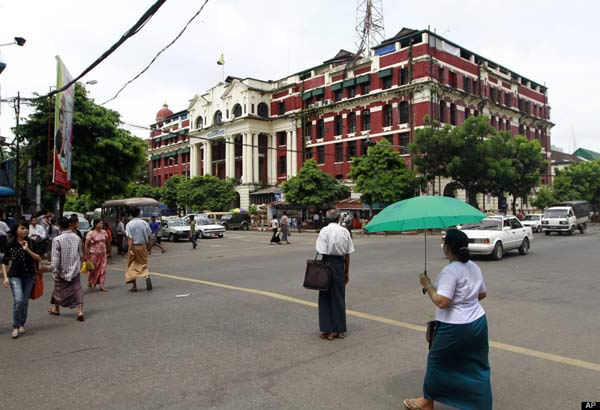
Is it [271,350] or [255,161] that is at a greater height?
[255,161]

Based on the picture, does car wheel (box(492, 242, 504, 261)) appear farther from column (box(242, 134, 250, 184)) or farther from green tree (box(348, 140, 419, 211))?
column (box(242, 134, 250, 184))

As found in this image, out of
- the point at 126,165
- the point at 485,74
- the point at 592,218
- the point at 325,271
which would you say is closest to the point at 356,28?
the point at 485,74

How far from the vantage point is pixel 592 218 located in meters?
55.8

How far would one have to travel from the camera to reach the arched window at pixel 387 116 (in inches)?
1690

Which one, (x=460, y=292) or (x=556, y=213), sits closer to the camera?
(x=460, y=292)

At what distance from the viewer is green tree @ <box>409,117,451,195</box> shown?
32.2 meters

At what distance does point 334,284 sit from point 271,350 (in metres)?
1.18

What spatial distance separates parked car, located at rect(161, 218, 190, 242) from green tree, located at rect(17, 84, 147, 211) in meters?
7.11

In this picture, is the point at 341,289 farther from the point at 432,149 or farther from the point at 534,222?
the point at 534,222

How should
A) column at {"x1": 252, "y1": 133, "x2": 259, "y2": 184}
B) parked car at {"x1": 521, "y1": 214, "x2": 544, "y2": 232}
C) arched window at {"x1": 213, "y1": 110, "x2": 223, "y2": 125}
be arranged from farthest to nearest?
arched window at {"x1": 213, "y1": 110, "x2": 223, "y2": 125}, column at {"x1": 252, "y1": 133, "x2": 259, "y2": 184}, parked car at {"x1": 521, "y1": 214, "x2": 544, "y2": 232}

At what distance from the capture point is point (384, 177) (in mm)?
34281

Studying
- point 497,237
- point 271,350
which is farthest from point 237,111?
point 271,350

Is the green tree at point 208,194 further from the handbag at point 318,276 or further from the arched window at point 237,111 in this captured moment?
the handbag at point 318,276

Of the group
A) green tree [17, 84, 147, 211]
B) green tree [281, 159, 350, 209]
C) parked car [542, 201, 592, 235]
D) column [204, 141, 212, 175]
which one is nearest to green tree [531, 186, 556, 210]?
parked car [542, 201, 592, 235]
